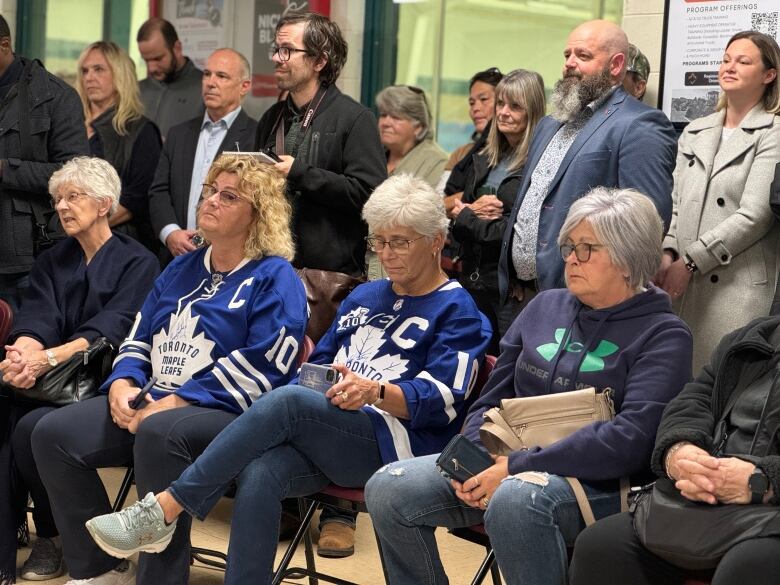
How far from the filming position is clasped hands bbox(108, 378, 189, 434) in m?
A: 3.77

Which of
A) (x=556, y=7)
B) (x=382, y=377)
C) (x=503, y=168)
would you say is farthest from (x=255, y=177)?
(x=556, y=7)

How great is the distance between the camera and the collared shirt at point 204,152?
17.8 ft

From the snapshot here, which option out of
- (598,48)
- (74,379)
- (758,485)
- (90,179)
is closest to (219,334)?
(74,379)

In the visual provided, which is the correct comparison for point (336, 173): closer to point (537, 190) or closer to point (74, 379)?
point (537, 190)

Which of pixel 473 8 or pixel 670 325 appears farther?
pixel 473 8

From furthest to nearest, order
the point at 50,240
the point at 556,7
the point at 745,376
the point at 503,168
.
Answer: the point at 556,7
the point at 50,240
the point at 503,168
the point at 745,376

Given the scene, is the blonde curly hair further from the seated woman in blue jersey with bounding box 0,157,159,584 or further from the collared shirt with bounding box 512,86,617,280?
the collared shirt with bounding box 512,86,617,280

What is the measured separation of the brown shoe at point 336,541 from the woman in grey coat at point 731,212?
1426 mm

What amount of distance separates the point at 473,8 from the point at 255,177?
3.19m

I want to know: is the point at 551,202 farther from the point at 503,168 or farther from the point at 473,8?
the point at 473,8

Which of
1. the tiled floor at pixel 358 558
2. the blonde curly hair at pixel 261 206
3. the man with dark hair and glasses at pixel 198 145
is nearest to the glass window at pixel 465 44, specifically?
the man with dark hair and glasses at pixel 198 145

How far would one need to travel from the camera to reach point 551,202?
402 cm

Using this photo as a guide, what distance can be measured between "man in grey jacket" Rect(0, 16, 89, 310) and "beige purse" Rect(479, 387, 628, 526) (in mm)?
2650

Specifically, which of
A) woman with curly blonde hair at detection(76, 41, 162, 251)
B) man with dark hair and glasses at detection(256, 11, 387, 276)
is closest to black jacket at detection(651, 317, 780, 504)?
man with dark hair and glasses at detection(256, 11, 387, 276)
